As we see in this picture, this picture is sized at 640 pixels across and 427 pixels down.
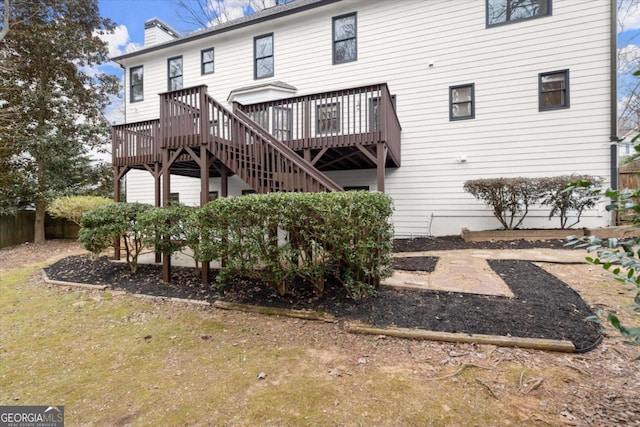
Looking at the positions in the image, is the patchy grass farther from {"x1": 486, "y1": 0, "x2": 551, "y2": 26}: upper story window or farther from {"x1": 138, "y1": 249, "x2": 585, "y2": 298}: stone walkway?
{"x1": 486, "y1": 0, "x2": 551, "y2": 26}: upper story window

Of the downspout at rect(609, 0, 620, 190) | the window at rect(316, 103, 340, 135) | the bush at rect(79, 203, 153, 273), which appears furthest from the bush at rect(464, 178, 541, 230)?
the bush at rect(79, 203, 153, 273)

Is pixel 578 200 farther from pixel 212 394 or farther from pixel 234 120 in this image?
pixel 212 394

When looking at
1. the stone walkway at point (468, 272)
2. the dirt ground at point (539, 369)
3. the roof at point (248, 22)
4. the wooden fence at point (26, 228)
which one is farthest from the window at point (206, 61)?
the dirt ground at point (539, 369)

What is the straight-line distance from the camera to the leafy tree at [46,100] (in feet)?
35.7

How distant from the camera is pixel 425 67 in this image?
356 inches

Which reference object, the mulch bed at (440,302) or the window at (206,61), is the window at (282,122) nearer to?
the mulch bed at (440,302)

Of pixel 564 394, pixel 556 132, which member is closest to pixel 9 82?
pixel 564 394

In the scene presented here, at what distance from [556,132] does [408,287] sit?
6942 mm

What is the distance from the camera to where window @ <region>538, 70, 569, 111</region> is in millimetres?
7871

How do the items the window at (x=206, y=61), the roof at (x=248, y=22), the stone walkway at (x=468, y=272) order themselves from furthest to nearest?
1. the window at (x=206, y=61)
2. the roof at (x=248, y=22)
3. the stone walkway at (x=468, y=272)

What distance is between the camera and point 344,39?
389 inches

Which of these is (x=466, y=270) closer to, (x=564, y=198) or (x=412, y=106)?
(x=564, y=198)
